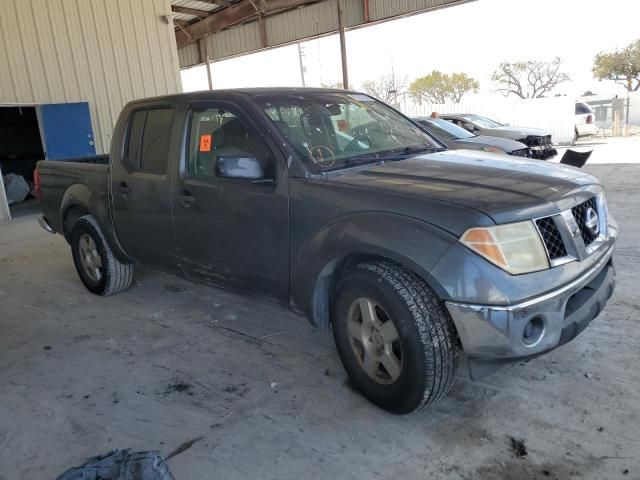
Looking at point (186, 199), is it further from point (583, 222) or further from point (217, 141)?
point (583, 222)

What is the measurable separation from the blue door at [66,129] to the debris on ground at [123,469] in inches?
390

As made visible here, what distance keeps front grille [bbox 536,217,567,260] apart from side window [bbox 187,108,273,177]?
1.50 metres

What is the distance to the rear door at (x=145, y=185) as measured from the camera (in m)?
3.74

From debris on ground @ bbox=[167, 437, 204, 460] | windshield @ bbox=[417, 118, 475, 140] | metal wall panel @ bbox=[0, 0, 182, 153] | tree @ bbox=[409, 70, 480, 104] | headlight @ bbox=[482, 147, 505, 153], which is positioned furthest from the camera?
tree @ bbox=[409, 70, 480, 104]

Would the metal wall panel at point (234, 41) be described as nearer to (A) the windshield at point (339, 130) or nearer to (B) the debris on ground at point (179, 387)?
(A) the windshield at point (339, 130)

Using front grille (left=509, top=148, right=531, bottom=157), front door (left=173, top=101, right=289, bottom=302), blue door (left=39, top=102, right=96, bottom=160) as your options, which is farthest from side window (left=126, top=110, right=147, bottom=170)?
blue door (left=39, top=102, right=96, bottom=160)

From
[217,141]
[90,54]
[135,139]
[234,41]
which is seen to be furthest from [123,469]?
[234,41]

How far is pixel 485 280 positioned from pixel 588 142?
784 inches

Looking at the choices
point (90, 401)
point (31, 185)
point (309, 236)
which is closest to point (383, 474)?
point (309, 236)

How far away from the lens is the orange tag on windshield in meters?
3.46

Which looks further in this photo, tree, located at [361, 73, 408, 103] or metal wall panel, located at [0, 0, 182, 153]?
tree, located at [361, 73, 408, 103]

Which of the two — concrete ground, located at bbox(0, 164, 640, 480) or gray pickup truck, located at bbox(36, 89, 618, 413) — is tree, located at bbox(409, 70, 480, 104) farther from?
concrete ground, located at bbox(0, 164, 640, 480)

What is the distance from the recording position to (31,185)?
42.6ft

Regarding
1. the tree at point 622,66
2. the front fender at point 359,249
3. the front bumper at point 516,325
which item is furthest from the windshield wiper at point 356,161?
the tree at point 622,66
